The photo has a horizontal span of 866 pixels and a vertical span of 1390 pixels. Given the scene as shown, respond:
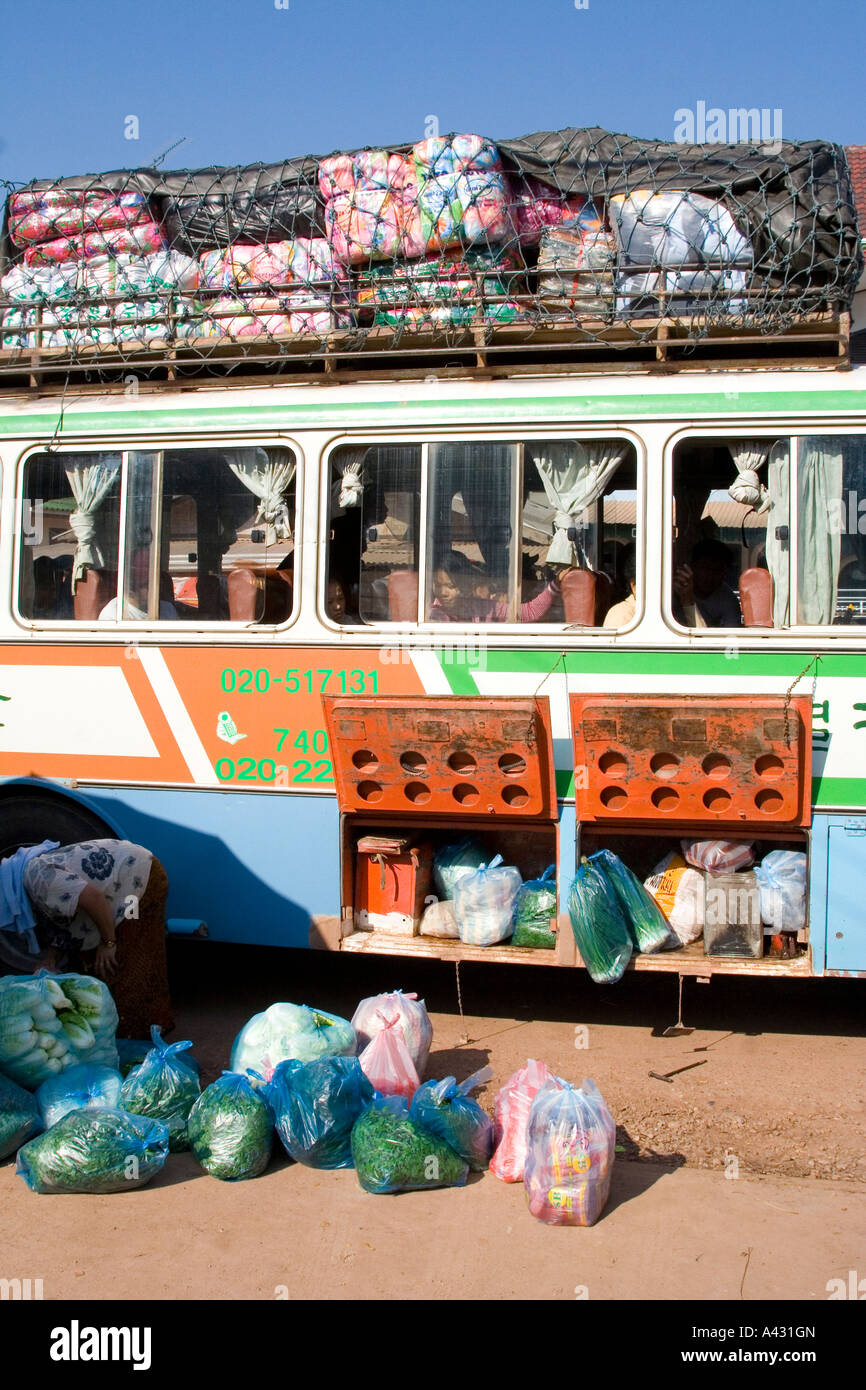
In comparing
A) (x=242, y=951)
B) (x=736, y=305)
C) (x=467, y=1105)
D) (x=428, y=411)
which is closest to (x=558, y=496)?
(x=428, y=411)

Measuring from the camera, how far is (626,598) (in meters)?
5.66

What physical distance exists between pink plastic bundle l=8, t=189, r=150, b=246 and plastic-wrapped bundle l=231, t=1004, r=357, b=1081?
13.9 feet

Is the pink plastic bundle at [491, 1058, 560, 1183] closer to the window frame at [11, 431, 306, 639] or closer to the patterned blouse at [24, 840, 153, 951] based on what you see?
the patterned blouse at [24, 840, 153, 951]

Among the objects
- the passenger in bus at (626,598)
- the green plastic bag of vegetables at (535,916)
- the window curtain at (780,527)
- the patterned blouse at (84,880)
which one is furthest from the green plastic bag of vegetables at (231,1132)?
the window curtain at (780,527)

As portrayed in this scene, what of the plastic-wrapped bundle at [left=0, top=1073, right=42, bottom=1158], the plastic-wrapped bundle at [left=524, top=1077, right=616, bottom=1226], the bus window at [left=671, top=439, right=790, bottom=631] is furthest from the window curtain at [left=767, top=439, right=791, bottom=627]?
the plastic-wrapped bundle at [left=0, top=1073, right=42, bottom=1158]

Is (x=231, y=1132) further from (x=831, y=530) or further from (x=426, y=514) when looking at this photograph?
(x=831, y=530)

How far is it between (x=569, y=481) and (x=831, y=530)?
1.21 meters

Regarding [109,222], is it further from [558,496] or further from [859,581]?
[859,581]

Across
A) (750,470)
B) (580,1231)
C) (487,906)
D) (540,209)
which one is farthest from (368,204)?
(580,1231)

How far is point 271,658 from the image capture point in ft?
19.3

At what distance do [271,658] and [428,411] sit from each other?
1.42m

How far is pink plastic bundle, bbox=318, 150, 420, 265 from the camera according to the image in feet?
19.2

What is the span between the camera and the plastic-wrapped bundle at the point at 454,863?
586 cm

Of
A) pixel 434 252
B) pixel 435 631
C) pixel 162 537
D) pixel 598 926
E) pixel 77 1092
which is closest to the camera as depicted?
pixel 77 1092
